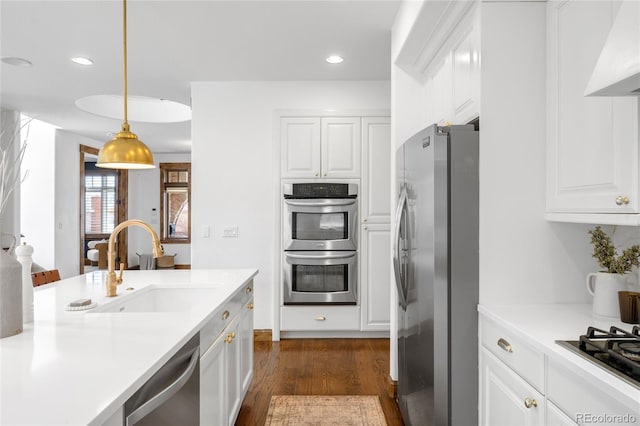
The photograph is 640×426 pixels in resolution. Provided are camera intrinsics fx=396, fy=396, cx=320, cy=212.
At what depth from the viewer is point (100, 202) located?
28.8ft

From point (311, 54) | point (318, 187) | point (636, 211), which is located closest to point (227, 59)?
point (311, 54)

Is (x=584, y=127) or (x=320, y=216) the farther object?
(x=320, y=216)

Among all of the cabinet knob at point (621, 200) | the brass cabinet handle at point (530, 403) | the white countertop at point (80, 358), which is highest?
the cabinet knob at point (621, 200)

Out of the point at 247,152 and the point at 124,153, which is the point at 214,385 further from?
the point at 247,152

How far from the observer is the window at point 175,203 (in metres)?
8.81

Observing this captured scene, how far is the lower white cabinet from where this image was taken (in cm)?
159

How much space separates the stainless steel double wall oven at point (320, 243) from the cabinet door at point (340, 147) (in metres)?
0.15

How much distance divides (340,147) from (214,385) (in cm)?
277

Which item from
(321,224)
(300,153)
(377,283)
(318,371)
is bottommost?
(318,371)

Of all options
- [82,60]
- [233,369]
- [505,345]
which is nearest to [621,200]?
[505,345]

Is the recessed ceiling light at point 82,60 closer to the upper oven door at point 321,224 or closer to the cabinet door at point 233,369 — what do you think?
the upper oven door at point 321,224

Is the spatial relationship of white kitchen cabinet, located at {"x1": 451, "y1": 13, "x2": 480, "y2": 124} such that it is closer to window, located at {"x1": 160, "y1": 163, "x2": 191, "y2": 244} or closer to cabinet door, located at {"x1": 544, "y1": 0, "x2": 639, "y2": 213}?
cabinet door, located at {"x1": 544, "y1": 0, "x2": 639, "y2": 213}

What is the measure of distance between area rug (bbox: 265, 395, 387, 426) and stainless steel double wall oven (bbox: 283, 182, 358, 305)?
4.31 ft

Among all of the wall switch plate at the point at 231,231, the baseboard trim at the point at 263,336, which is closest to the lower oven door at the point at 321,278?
the baseboard trim at the point at 263,336
